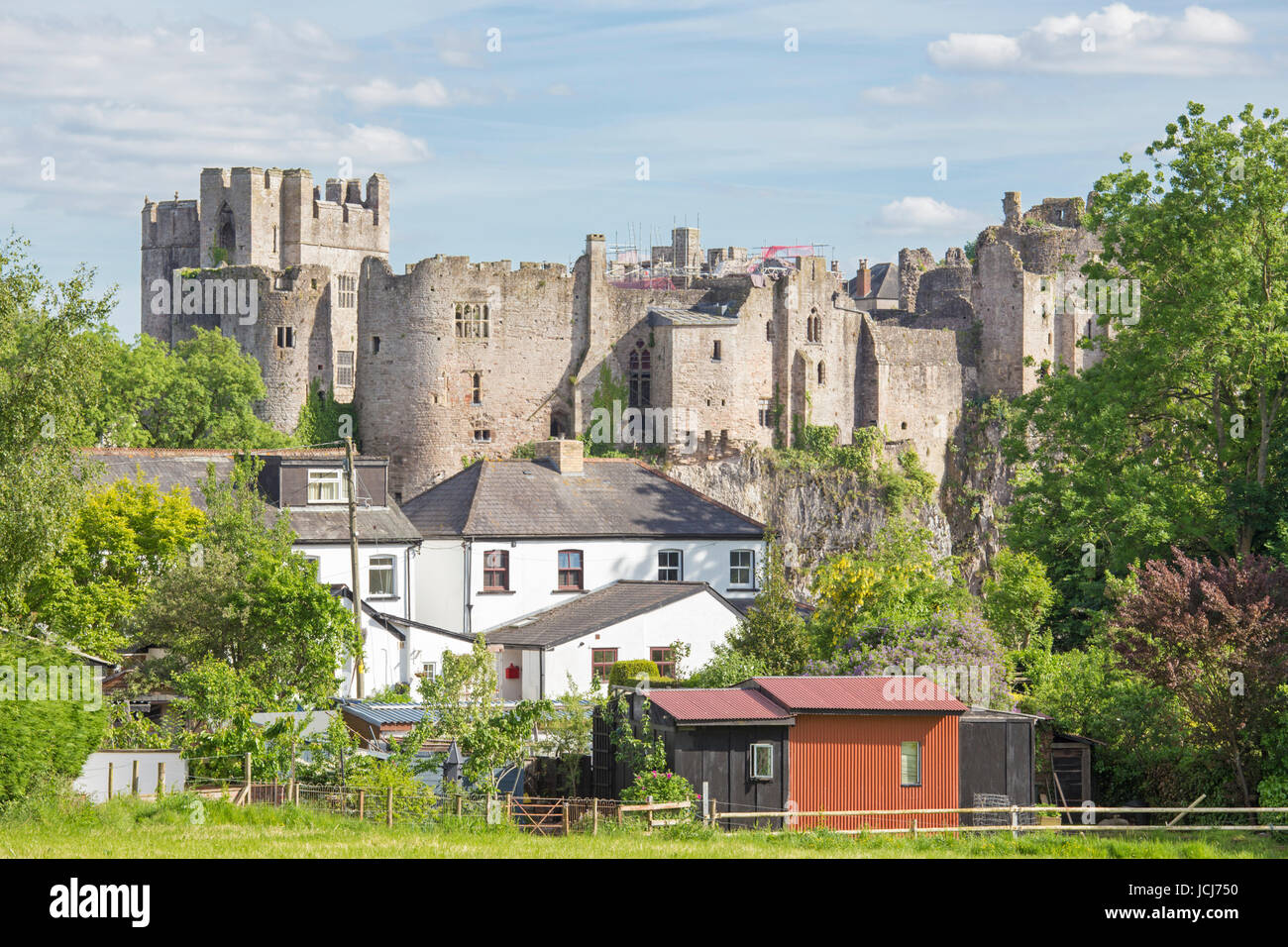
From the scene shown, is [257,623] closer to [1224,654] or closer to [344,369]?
[1224,654]

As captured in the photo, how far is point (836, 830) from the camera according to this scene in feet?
81.5

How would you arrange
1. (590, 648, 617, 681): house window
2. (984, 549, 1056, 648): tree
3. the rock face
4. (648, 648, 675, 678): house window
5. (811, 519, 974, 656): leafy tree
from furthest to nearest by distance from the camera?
the rock face
(648, 648, 675, 678): house window
(590, 648, 617, 681): house window
(984, 549, 1056, 648): tree
(811, 519, 974, 656): leafy tree

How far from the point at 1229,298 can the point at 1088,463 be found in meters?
4.89

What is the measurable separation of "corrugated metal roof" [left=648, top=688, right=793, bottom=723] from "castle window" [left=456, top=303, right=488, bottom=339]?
42847 mm

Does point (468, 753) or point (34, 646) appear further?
point (468, 753)

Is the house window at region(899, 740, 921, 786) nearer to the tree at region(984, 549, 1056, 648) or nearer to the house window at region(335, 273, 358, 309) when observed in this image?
the tree at region(984, 549, 1056, 648)

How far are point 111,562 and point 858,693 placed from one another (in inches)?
739

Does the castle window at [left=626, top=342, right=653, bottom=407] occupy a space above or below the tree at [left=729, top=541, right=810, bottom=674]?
above

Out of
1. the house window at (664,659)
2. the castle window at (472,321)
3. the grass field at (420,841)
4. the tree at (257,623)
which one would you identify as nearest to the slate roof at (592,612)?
the house window at (664,659)

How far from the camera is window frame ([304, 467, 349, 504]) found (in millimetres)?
48500

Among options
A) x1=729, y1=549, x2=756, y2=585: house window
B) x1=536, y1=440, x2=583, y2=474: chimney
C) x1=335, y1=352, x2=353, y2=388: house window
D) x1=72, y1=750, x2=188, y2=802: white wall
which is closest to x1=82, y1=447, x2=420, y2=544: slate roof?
x1=536, y1=440, x2=583, y2=474: chimney

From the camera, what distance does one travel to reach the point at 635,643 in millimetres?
45250
